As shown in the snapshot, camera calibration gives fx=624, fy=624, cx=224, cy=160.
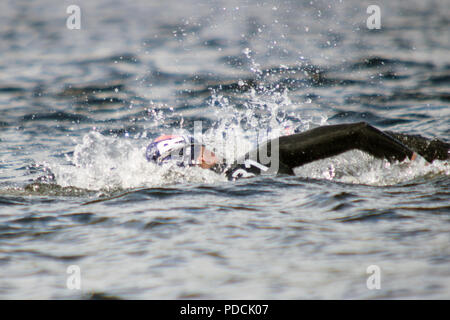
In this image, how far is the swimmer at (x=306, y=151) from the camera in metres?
7.28

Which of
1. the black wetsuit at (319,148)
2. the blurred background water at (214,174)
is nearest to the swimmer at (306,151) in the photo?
the black wetsuit at (319,148)

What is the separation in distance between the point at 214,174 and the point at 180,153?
2.08 ft

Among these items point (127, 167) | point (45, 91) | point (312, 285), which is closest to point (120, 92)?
point (45, 91)

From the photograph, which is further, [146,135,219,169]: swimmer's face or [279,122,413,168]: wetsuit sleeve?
[146,135,219,169]: swimmer's face

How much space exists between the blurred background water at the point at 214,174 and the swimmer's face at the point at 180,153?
0.18 metres

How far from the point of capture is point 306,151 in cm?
743

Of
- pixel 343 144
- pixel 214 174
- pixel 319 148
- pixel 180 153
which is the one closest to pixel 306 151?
pixel 319 148

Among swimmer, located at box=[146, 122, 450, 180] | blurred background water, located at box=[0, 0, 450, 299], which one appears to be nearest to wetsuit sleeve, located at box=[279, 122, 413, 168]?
swimmer, located at box=[146, 122, 450, 180]

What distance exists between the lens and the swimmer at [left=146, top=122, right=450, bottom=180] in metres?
7.28

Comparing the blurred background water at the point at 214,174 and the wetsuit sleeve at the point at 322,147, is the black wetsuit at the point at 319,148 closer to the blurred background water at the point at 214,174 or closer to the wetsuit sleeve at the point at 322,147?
the wetsuit sleeve at the point at 322,147

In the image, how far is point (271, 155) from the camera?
7.65 meters

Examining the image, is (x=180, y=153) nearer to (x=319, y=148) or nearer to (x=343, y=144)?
(x=319, y=148)

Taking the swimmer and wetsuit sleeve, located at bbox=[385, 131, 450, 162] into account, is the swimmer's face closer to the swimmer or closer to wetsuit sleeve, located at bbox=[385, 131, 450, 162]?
the swimmer

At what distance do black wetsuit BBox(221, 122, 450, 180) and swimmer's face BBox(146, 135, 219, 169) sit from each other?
→ 1.12ft
